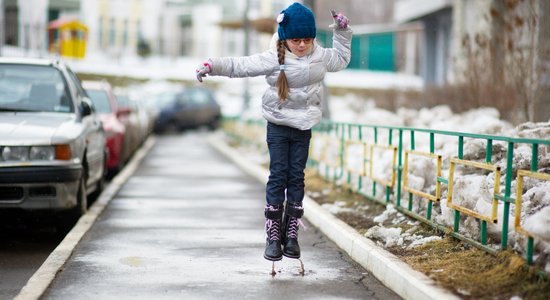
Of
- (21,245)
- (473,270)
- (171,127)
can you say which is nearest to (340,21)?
(473,270)

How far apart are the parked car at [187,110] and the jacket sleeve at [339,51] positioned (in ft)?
92.4

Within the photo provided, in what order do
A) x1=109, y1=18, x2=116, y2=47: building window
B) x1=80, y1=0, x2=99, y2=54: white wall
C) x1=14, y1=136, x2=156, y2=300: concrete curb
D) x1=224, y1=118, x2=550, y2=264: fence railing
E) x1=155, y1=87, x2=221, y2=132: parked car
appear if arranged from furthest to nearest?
x1=109, y1=18, x2=116, y2=47: building window
x1=80, y1=0, x2=99, y2=54: white wall
x1=155, y1=87, x2=221, y2=132: parked car
x1=224, y1=118, x2=550, y2=264: fence railing
x1=14, y1=136, x2=156, y2=300: concrete curb

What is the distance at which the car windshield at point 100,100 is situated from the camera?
55.9ft

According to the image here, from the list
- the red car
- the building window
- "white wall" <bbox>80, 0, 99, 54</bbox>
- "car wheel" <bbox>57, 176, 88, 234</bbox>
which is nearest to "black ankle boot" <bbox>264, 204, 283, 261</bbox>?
"car wheel" <bbox>57, 176, 88, 234</bbox>

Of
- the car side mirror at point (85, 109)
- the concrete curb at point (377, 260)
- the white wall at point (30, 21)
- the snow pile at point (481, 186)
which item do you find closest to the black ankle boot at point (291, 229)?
the concrete curb at point (377, 260)

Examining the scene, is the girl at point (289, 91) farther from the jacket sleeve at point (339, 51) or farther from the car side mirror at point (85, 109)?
the car side mirror at point (85, 109)

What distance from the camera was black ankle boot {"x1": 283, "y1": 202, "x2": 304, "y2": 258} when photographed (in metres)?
7.25

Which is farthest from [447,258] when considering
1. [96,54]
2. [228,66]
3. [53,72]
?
[96,54]

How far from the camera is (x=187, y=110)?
117 ft

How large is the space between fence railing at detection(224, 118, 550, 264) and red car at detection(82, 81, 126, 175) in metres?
3.22

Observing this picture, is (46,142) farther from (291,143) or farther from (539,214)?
(539,214)

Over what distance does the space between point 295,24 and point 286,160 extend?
1005 millimetres

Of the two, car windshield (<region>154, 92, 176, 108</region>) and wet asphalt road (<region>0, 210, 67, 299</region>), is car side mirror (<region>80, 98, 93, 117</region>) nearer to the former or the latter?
wet asphalt road (<region>0, 210, 67, 299</region>)

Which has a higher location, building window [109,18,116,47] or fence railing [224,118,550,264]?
building window [109,18,116,47]
